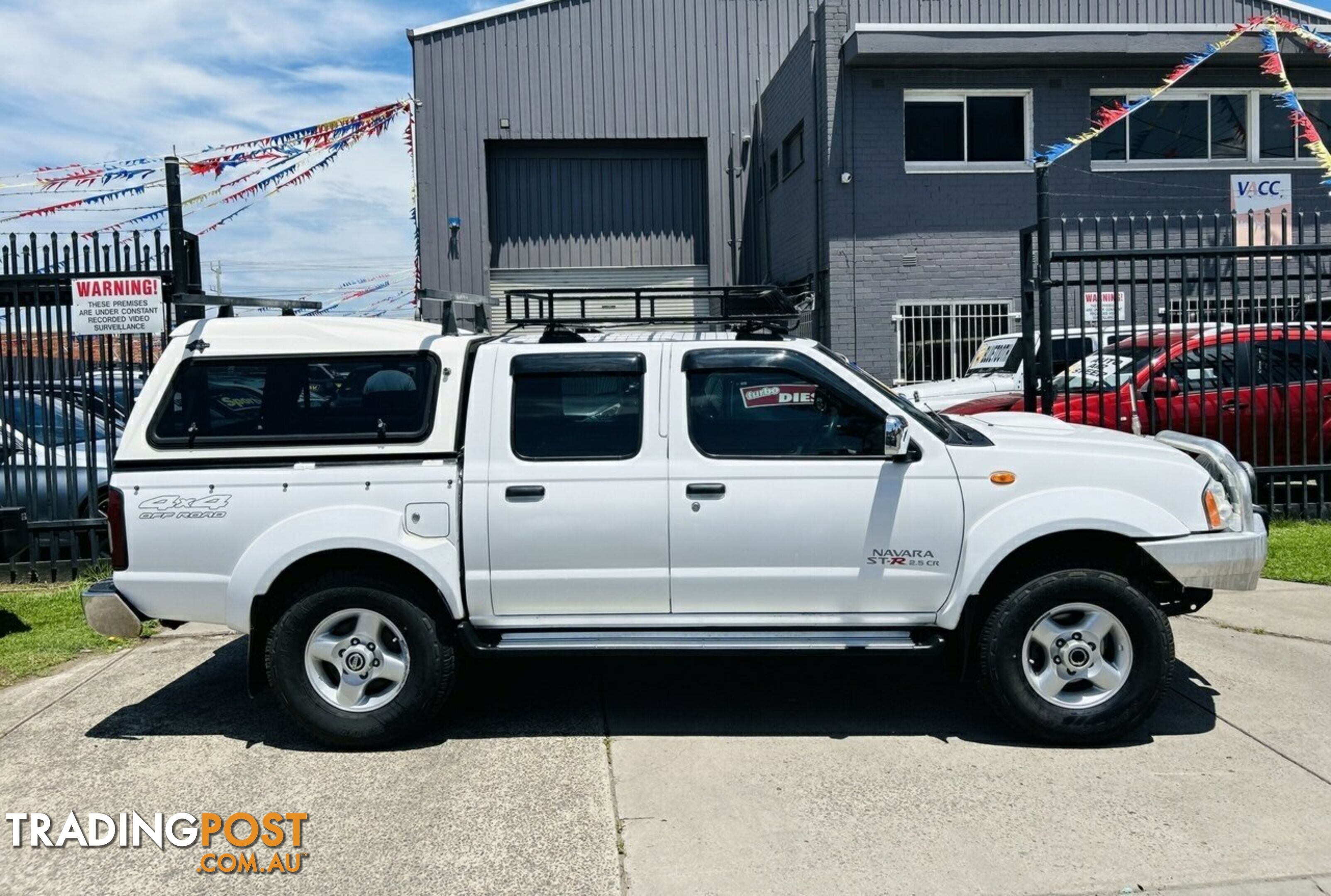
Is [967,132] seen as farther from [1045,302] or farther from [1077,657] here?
[1077,657]

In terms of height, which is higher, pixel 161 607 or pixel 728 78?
pixel 728 78

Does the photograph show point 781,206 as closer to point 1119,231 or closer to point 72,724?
point 1119,231

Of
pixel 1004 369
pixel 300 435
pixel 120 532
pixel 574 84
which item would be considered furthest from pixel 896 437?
pixel 574 84

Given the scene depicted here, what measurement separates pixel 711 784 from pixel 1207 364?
7.67 metres

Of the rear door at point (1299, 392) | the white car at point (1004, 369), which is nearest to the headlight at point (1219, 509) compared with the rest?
the rear door at point (1299, 392)

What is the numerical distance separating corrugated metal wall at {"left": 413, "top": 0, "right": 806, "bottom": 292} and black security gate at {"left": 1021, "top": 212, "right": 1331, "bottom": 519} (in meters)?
10.5

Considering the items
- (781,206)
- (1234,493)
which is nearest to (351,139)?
(781,206)

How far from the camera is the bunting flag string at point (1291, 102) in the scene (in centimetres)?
1088

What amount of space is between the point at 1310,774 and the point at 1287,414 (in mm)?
6018

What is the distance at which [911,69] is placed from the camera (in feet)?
52.7

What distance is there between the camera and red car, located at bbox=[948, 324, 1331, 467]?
32.9ft

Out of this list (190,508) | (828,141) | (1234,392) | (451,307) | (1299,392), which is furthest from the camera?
(828,141)

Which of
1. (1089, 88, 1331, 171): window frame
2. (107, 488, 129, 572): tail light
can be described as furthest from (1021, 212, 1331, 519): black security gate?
(107, 488, 129, 572): tail light

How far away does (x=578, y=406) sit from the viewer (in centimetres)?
539
